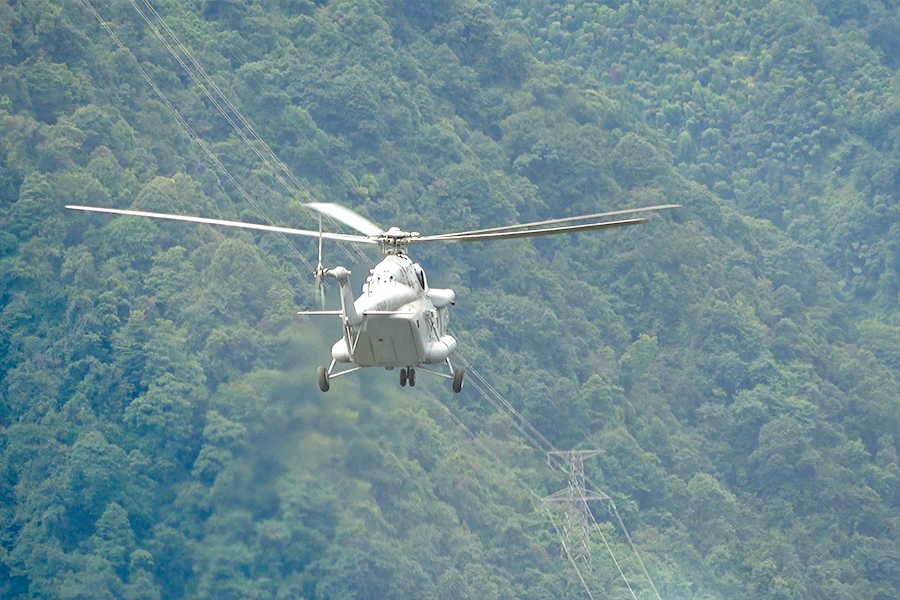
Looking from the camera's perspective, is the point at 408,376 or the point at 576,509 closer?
the point at 408,376

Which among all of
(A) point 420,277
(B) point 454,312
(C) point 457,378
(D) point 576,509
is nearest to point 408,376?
(C) point 457,378

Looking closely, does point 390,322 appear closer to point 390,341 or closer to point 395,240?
point 390,341

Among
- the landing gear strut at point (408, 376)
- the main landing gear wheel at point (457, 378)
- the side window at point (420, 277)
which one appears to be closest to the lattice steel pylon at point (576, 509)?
the landing gear strut at point (408, 376)

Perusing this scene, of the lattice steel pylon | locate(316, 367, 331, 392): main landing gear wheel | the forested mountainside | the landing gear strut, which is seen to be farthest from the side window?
the lattice steel pylon

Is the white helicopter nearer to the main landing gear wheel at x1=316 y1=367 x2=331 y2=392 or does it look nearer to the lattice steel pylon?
the main landing gear wheel at x1=316 y1=367 x2=331 y2=392

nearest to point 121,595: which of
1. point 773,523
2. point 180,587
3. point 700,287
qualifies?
point 180,587

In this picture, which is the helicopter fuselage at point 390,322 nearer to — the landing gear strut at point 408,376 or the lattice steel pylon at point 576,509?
the landing gear strut at point 408,376
